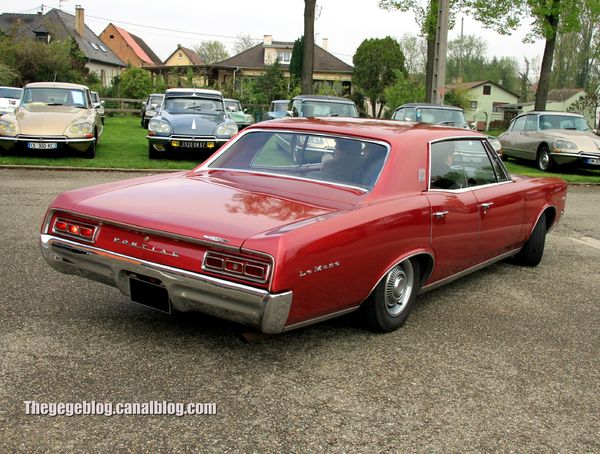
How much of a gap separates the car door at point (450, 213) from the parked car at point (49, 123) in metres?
9.56

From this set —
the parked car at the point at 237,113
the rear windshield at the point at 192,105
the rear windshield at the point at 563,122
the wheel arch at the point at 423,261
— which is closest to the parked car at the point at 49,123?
the rear windshield at the point at 192,105

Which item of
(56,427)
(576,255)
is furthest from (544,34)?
(56,427)

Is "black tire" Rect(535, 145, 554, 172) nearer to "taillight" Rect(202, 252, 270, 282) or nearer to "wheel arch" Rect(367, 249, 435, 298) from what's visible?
"wheel arch" Rect(367, 249, 435, 298)

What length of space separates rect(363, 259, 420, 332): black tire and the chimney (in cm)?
6279

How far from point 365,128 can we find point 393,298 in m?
1.28

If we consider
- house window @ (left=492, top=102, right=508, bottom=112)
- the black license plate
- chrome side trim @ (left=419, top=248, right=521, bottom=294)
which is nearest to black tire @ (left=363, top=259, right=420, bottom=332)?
chrome side trim @ (left=419, top=248, right=521, bottom=294)

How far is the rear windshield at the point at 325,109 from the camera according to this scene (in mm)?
15531

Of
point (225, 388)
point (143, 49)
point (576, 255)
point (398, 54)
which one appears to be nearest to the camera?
point (225, 388)

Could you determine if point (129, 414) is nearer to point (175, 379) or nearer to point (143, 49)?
point (175, 379)

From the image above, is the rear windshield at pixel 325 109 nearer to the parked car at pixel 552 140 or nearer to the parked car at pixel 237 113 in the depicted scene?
the parked car at pixel 552 140

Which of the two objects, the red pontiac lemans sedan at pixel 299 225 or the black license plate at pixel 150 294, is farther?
the black license plate at pixel 150 294

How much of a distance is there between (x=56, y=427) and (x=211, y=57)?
7969cm

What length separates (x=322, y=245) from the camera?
338 cm

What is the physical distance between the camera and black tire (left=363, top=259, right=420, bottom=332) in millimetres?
3979
